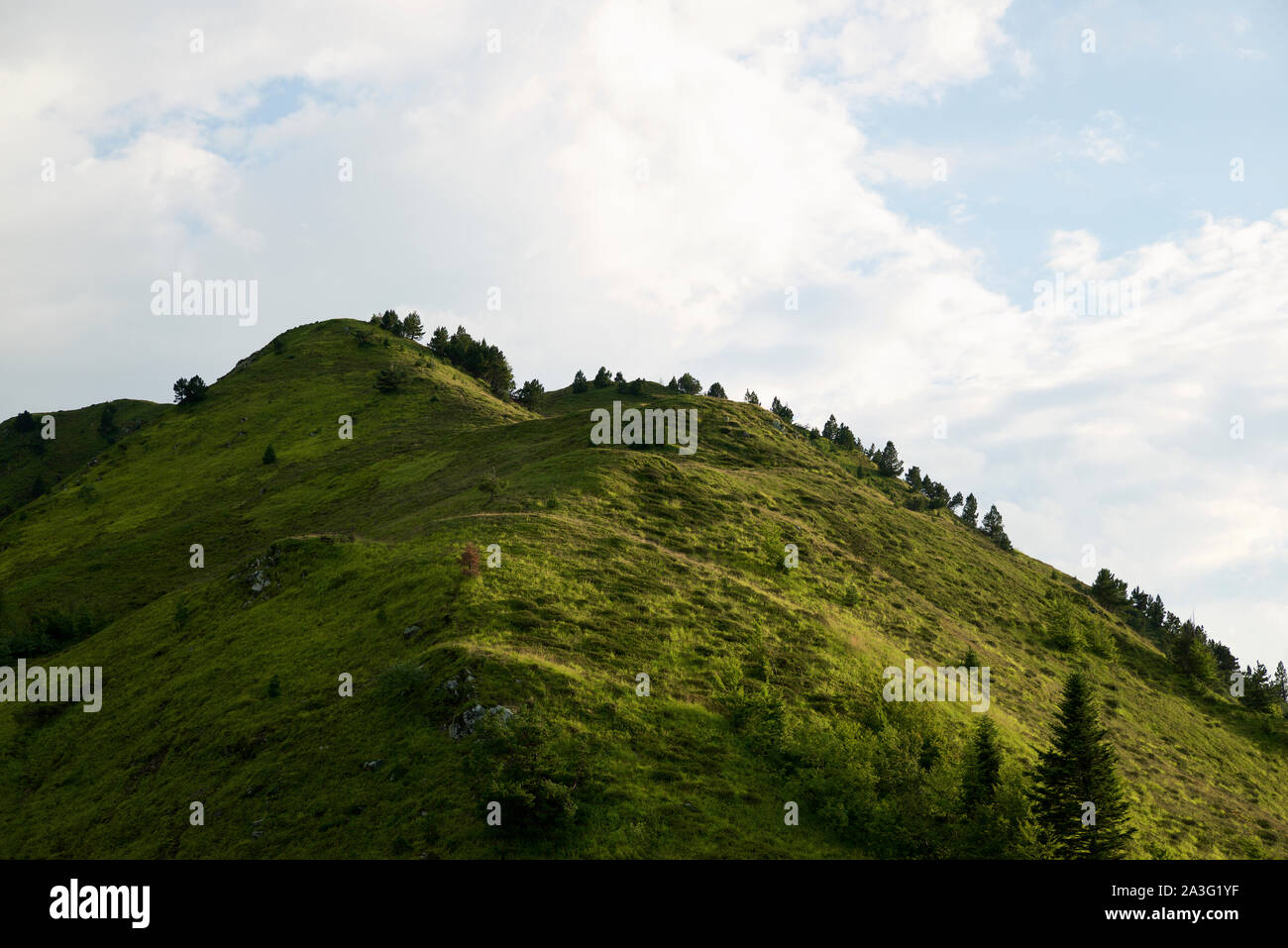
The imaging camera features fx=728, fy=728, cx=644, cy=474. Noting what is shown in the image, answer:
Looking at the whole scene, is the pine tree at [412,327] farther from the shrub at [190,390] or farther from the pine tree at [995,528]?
the pine tree at [995,528]

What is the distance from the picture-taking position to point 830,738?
35438 millimetres

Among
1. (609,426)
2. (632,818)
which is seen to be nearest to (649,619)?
(632,818)

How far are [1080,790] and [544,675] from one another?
2382 cm

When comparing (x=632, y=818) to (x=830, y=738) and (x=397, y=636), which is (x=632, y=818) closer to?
(x=830, y=738)

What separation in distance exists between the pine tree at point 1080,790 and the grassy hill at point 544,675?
1.83 meters

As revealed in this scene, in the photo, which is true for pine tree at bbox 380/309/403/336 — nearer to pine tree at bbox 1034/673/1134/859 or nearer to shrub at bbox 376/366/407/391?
shrub at bbox 376/366/407/391

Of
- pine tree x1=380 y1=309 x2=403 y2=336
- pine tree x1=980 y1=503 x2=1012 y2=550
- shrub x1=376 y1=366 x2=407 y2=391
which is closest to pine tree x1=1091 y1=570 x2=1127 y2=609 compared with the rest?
pine tree x1=980 y1=503 x2=1012 y2=550

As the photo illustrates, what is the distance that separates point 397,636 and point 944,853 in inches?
1105

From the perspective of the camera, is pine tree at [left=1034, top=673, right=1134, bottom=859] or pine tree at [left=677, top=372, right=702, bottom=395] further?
pine tree at [left=677, top=372, right=702, bottom=395]

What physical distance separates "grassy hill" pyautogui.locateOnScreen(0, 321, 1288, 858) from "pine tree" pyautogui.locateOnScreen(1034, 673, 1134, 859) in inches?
72.0

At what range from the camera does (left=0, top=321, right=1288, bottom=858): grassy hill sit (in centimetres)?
2945

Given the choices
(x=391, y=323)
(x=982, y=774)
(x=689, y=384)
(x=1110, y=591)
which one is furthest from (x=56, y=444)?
(x=1110, y=591)
